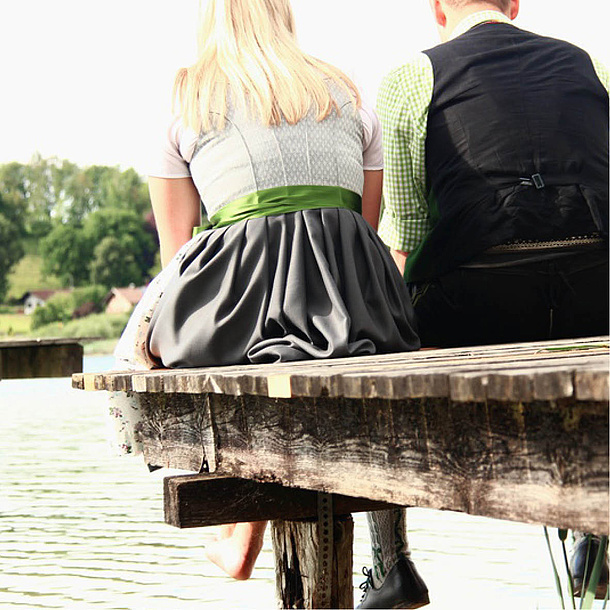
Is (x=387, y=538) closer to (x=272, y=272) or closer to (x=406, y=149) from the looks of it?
(x=272, y=272)

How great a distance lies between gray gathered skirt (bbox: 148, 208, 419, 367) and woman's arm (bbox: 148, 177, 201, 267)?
0.17 m

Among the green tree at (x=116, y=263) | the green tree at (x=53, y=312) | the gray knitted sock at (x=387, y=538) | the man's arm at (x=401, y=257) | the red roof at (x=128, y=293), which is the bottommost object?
the green tree at (x=53, y=312)

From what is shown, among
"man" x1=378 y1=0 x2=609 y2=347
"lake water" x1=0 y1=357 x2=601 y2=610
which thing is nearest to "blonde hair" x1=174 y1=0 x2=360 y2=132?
"man" x1=378 y1=0 x2=609 y2=347

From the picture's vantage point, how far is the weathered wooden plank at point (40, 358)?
8.35 meters

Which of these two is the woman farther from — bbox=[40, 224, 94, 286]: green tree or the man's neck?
bbox=[40, 224, 94, 286]: green tree

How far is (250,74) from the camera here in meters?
3.44

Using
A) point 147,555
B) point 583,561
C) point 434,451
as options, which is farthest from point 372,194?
point 147,555

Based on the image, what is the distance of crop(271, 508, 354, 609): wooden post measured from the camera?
3.12 meters

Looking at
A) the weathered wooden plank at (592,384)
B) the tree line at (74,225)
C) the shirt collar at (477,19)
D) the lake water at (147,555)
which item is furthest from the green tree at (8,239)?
the weathered wooden plank at (592,384)

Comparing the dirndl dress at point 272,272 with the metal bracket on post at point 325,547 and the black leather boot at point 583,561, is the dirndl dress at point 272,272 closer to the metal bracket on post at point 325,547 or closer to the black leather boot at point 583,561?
the metal bracket on post at point 325,547

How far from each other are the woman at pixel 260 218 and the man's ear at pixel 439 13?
653 mm

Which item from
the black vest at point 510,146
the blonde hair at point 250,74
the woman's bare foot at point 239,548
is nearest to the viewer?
the woman's bare foot at point 239,548

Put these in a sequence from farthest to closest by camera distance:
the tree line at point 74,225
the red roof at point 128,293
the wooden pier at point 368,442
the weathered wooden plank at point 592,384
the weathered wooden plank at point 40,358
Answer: the tree line at point 74,225 < the red roof at point 128,293 < the weathered wooden plank at point 40,358 < the wooden pier at point 368,442 < the weathered wooden plank at point 592,384

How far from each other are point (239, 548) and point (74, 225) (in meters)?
83.2
